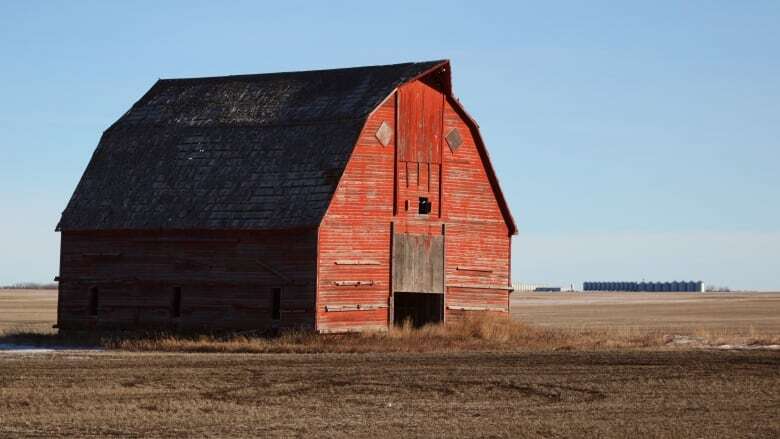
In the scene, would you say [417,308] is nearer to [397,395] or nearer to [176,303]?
[176,303]

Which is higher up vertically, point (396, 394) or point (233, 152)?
point (233, 152)

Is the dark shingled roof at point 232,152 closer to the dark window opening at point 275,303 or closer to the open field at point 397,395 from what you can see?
the dark window opening at point 275,303

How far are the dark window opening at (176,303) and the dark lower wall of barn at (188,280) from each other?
0.03m

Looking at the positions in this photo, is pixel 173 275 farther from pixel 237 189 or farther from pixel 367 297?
pixel 367 297

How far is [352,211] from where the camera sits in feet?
129

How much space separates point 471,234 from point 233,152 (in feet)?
24.9

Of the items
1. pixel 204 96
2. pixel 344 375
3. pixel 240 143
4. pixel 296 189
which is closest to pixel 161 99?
pixel 204 96

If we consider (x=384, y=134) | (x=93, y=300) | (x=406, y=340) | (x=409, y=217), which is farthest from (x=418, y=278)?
(x=93, y=300)

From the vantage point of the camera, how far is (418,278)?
41188 mm

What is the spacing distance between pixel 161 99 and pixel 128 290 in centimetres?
724

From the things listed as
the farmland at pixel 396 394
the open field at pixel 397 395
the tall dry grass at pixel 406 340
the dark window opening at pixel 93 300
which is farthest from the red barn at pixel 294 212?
the open field at pixel 397 395

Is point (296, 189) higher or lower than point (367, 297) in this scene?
higher

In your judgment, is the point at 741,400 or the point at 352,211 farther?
the point at 352,211

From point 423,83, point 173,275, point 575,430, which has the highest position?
point 423,83
